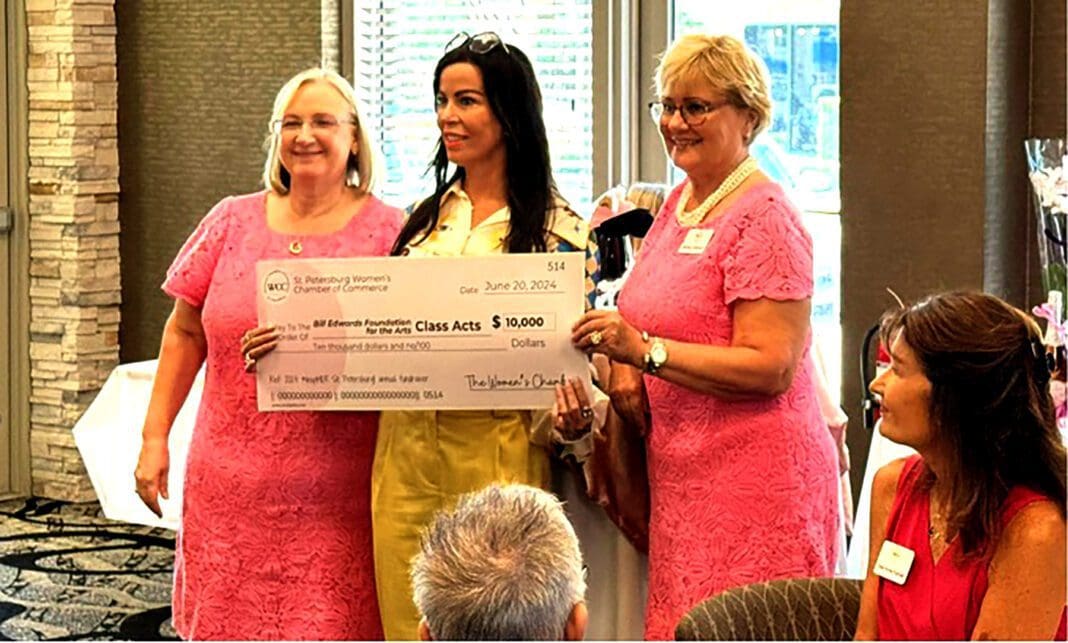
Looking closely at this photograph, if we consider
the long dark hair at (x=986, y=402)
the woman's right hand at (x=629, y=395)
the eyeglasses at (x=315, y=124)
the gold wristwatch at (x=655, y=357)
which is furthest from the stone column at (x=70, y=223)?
the long dark hair at (x=986, y=402)

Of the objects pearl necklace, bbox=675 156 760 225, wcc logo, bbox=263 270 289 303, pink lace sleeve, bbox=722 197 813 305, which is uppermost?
pearl necklace, bbox=675 156 760 225

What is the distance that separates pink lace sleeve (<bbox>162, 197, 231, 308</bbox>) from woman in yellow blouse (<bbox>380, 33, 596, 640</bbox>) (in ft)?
1.34

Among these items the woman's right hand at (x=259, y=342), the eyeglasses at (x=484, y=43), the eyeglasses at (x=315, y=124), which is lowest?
the woman's right hand at (x=259, y=342)

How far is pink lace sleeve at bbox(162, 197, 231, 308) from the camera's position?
11.2 ft

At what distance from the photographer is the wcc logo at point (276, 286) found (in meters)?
3.26

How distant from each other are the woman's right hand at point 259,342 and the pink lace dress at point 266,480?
0.20ft

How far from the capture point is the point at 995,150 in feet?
15.1

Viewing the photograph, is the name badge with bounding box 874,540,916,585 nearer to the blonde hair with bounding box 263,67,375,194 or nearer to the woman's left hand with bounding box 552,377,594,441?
the woman's left hand with bounding box 552,377,594,441

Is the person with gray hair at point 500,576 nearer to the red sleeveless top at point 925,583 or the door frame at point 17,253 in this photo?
the red sleeveless top at point 925,583

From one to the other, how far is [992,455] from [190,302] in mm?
1646

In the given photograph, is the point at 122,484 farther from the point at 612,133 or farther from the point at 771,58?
the point at 771,58

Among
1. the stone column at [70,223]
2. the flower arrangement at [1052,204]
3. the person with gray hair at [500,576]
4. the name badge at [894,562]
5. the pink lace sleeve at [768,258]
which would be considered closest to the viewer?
the person with gray hair at [500,576]

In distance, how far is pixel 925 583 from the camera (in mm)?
2564

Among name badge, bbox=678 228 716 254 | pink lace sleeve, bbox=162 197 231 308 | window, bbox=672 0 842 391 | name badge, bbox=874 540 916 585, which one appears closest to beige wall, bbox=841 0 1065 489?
window, bbox=672 0 842 391
